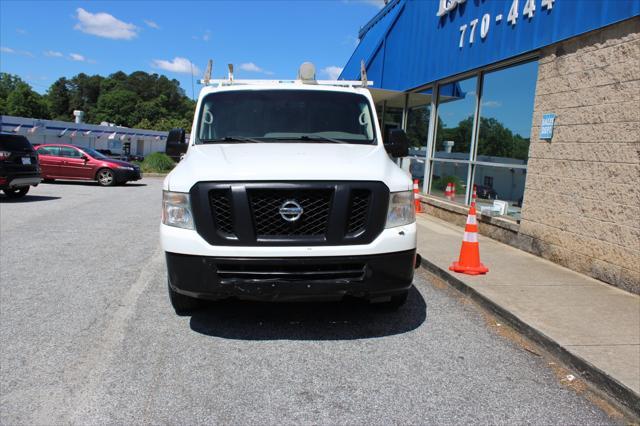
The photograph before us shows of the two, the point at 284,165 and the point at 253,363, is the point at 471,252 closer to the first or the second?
the point at 284,165

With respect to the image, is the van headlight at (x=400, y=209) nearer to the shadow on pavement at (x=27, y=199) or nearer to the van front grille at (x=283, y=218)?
the van front grille at (x=283, y=218)

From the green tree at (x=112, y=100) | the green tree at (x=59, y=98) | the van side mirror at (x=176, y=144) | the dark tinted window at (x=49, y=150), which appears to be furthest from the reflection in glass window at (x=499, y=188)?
the green tree at (x=59, y=98)

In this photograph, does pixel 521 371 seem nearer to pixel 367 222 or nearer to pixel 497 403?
pixel 497 403

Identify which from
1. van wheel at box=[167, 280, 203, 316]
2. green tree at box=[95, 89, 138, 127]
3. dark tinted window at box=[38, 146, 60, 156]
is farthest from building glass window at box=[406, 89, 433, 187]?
green tree at box=[95, 89, 138, 127]

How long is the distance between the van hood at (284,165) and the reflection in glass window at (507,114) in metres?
4.58

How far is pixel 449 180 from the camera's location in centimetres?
1117

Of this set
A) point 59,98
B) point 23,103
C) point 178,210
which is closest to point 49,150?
point 178,210

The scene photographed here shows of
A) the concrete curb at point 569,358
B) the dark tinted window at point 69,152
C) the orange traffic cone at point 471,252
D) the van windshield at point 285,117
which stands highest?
the van windshield at point 285,117

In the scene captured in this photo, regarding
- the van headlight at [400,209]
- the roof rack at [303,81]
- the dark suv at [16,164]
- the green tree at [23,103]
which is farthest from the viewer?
the green tree at [23,103]

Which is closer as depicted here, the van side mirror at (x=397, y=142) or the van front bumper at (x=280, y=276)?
the van front bumper at (x=280, y=276)

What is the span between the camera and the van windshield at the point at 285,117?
5137mm

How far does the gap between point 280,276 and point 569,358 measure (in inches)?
87.7

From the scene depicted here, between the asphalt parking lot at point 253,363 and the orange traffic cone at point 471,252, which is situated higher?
the orange traffic cone at point 471,252

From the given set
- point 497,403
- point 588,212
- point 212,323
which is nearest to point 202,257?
point 212,323
